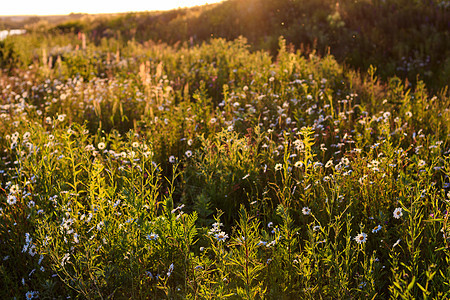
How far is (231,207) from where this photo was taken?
10.9ft

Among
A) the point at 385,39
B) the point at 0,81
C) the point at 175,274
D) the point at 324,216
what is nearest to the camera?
the point at 175,274

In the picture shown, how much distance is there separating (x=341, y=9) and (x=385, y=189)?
10.9 meters

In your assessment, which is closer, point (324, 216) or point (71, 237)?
point (71, 237)

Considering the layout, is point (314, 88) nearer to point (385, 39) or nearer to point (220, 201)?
point (220, 201)

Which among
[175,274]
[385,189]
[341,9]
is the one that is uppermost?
[341,9]

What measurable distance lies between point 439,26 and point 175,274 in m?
10.7

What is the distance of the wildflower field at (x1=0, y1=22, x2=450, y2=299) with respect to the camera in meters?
2.13

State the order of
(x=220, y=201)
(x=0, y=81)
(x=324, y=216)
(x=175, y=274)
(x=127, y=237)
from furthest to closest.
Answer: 1. (x=0, y=81)
2. (x=220, y=201)
3. (x=324, y=216)
4. (x=175, y=274)
5. (x=127, y=237)

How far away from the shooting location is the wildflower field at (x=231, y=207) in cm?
213

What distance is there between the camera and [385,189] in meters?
2.91

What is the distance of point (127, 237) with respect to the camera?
2273 millimetres

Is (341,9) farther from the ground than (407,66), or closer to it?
farther from the ground

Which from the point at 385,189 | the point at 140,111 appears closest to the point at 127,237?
the point at 385,189

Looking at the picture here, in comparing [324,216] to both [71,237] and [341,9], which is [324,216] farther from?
[341,9]
